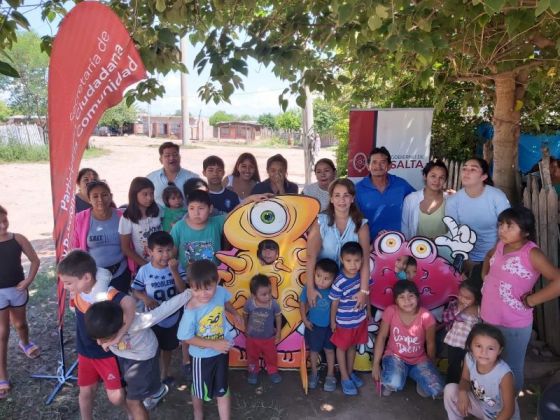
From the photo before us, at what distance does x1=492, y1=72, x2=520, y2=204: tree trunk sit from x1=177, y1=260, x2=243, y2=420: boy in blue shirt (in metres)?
3.87

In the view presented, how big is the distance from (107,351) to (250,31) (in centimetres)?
254

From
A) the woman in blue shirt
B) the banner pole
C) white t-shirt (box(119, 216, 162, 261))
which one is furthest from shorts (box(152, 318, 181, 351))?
the woman in blue shirt

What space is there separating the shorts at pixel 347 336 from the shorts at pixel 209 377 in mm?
1001

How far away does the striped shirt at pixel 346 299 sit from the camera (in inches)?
135

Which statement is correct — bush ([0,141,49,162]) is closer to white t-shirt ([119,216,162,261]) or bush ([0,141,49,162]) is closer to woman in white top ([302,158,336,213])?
white t-shirt ([119,216,162,261])

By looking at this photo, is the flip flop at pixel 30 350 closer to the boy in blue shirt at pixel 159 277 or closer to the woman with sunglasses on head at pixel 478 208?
the boy in blue shirt at pixel 159 277

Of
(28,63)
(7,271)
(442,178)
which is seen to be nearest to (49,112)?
(7,271)

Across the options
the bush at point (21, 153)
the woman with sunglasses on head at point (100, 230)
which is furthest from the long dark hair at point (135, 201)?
the bush at point (21, 153)

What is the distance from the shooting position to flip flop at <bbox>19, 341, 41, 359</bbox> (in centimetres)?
408

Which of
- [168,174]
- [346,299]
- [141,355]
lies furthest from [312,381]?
[168,174]

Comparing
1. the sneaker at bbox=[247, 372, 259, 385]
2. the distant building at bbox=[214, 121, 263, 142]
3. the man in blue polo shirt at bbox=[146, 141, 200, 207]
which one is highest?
the distant building at bbox=[214, 121, 263, 142]

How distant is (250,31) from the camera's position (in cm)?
343

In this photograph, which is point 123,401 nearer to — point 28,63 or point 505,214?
point 505,214

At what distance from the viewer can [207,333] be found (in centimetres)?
292
